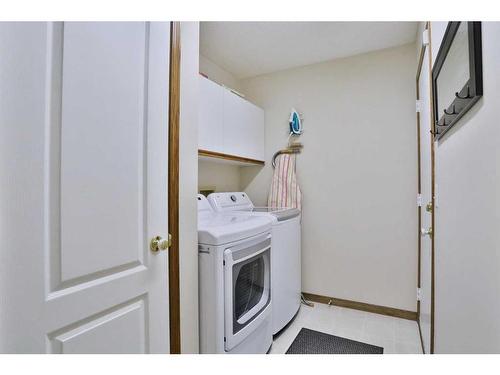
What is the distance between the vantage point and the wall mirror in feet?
2.32

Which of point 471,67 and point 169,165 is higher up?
point 471,67

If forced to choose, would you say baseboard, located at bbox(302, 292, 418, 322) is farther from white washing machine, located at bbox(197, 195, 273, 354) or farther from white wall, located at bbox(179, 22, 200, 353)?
white wall, located at bbox(179, 22, 200, 353)

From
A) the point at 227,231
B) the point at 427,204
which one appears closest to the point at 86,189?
the point at 227,231

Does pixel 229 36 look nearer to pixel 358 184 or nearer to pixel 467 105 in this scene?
pixel 358 184

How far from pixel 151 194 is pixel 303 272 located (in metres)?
2.05

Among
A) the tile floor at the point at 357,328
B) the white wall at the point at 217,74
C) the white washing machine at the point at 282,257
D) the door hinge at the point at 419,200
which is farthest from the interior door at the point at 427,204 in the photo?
the white wall at the point at 217,74

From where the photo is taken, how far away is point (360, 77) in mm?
2500

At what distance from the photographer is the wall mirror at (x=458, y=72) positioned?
0.71 metres

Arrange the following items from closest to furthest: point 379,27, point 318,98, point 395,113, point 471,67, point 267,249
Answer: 1. point 471,67
2. point 267,249
3. point 379,27
4. point 395,113
5. point 318,98

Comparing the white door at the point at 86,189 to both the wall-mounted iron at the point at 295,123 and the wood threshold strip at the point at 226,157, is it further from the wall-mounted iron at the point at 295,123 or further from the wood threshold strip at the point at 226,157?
the wall-mounted iron at the point at 295,123

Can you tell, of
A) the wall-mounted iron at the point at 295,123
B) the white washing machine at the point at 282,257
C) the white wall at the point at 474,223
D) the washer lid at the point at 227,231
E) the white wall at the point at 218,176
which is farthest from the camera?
the wall-mounted iron at the point at 295,123
